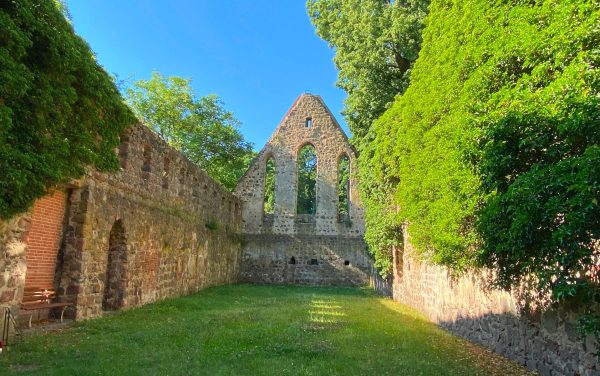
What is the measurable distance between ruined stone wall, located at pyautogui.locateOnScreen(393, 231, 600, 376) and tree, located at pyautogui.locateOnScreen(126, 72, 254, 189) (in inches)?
840

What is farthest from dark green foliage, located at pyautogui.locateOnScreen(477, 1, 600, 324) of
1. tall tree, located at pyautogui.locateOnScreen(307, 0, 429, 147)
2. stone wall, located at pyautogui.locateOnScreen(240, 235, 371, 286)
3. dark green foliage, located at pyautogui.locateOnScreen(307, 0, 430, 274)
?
stone wall, located at pyautogui.locateOnScreen(240, 235, 371, 286)

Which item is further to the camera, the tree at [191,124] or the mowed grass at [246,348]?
the tree at [191,124]

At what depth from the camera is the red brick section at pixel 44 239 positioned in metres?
8.18

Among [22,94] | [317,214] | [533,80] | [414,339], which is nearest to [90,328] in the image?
[22,94]

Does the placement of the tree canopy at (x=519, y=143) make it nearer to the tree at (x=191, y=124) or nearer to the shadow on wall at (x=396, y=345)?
the shadow on wall at (x=396, y=345)

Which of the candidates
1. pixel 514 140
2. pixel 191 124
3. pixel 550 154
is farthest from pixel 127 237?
pixel 191 124

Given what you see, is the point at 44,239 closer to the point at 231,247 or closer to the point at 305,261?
the point at 231,247

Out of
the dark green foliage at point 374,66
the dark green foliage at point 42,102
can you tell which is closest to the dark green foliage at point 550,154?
the dark green foliage at point 42,102

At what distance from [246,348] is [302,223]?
54.6 ft

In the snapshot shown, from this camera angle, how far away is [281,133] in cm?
2475

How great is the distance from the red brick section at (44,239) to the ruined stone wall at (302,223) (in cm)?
1490

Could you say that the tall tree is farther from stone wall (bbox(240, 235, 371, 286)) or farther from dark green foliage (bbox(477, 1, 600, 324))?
dark green foliage (bbox(477, 1, 600, 324))

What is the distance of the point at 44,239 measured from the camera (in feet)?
28.1

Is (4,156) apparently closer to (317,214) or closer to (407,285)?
(407,285)
